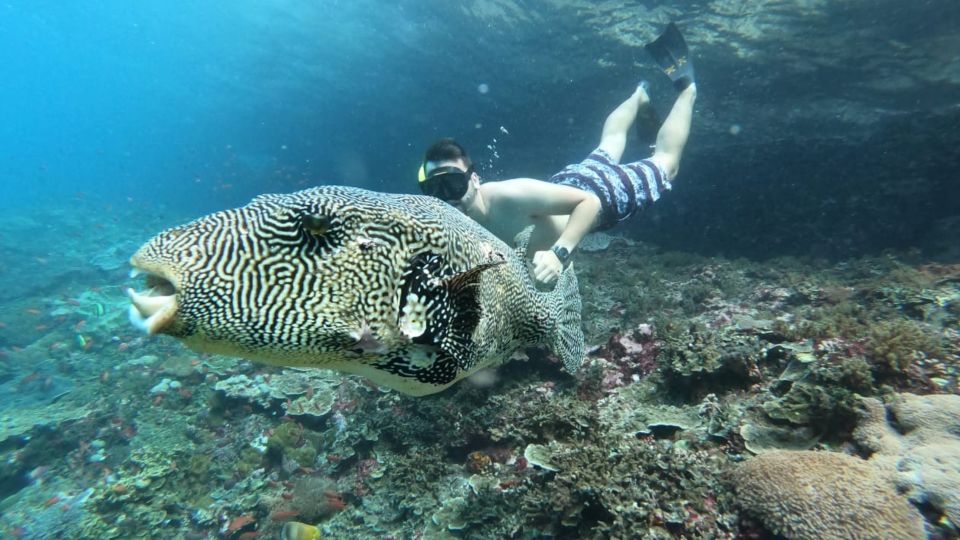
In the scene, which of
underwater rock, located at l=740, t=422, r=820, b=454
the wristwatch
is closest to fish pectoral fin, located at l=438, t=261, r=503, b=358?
underwater rock, located at l=740, t=422, r=820, b=454

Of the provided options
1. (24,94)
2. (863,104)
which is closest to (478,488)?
(863,104)

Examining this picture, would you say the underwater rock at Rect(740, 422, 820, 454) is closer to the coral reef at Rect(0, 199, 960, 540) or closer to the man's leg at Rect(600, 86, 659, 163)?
the coral reef at Rect(0, 199, 960, 540)

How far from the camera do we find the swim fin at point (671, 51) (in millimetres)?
11938

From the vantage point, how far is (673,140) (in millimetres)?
10266

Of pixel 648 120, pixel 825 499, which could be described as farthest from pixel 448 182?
pixel 648 120

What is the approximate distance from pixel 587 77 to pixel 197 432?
22.4 meters

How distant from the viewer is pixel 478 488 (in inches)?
201

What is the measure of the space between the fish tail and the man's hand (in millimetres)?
147

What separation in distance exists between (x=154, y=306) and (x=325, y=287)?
2.31 feet

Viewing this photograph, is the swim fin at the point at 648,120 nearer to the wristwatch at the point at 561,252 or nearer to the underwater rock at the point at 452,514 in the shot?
the wristwatch at the point at 561,252

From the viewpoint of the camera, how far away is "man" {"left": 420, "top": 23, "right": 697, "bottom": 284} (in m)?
5.65

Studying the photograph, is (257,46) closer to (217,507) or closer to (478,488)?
(217,507)

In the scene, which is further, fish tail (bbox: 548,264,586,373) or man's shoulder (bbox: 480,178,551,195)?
man's shoulder (bbox: 480,178,551,195)

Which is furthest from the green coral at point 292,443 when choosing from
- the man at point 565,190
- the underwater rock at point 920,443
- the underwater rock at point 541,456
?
the underwater rock at point 920,443
